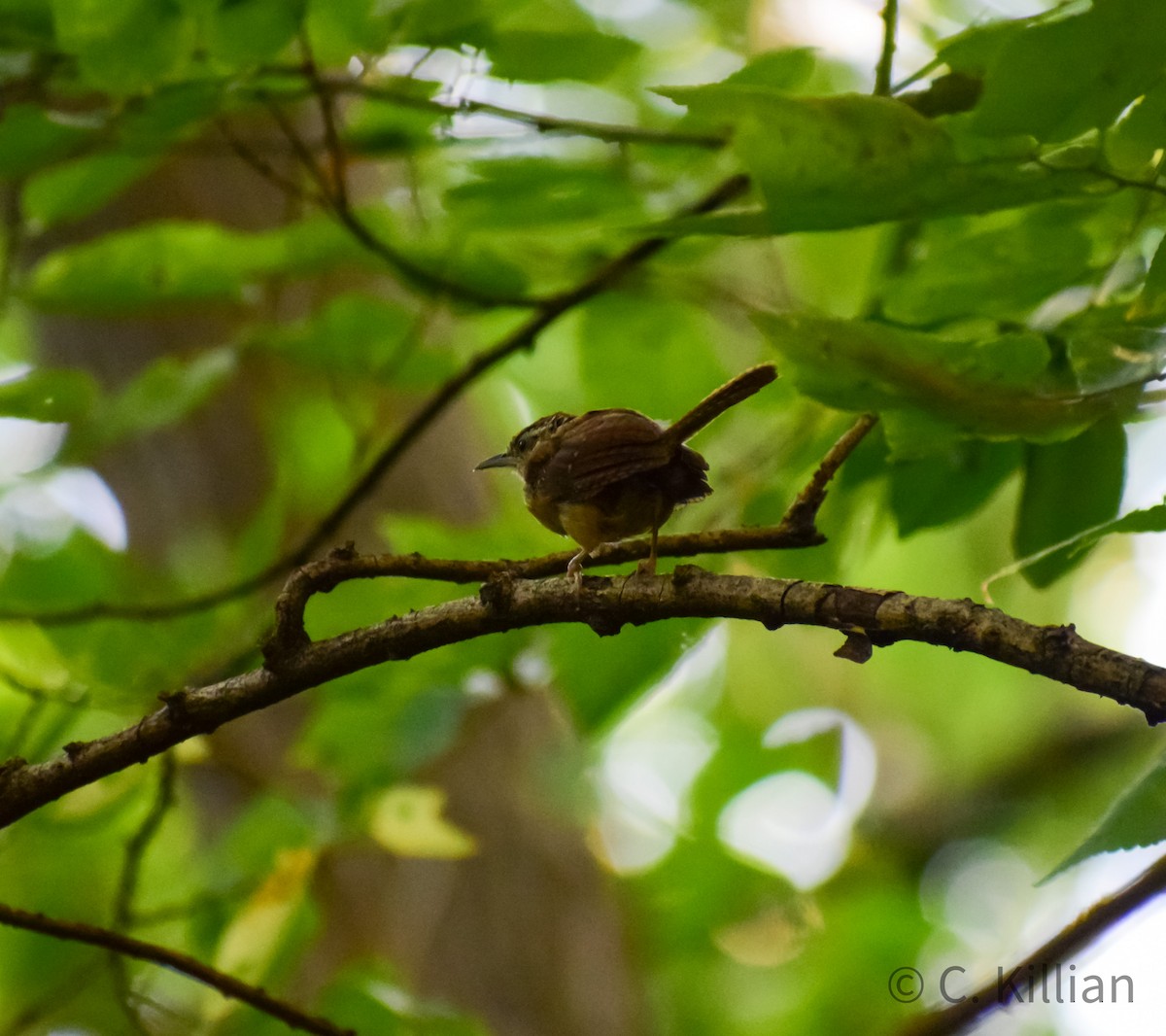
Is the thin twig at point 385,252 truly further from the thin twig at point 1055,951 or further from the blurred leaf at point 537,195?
the thin twig at point 1055,951

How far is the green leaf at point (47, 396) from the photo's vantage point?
1308 millimetres

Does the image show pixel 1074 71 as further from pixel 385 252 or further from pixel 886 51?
pixel 385 252

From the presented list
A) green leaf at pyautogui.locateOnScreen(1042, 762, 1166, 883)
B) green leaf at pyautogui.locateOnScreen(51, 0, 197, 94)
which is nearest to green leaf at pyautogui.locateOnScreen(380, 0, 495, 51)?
green leaf at pyautogui.locateOnScreen(51, 0, 197, 94)

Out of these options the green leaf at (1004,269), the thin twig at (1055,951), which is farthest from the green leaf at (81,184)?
the thin twig at (1055,951)

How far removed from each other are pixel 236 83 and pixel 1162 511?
127 cm

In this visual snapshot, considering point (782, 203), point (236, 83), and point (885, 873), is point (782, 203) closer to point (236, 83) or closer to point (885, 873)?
point (236, 83)

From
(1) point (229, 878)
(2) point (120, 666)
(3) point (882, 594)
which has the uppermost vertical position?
(2) point (120, 666)

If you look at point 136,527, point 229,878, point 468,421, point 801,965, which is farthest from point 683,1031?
point 229,878

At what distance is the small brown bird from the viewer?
4.64 ft

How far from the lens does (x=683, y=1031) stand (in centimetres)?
460

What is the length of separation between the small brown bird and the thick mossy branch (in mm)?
217

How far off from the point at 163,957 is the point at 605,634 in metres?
0.70

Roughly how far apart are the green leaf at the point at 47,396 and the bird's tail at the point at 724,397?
2.32 feet

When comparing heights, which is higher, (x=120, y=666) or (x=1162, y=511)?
(x=120, y=666)
